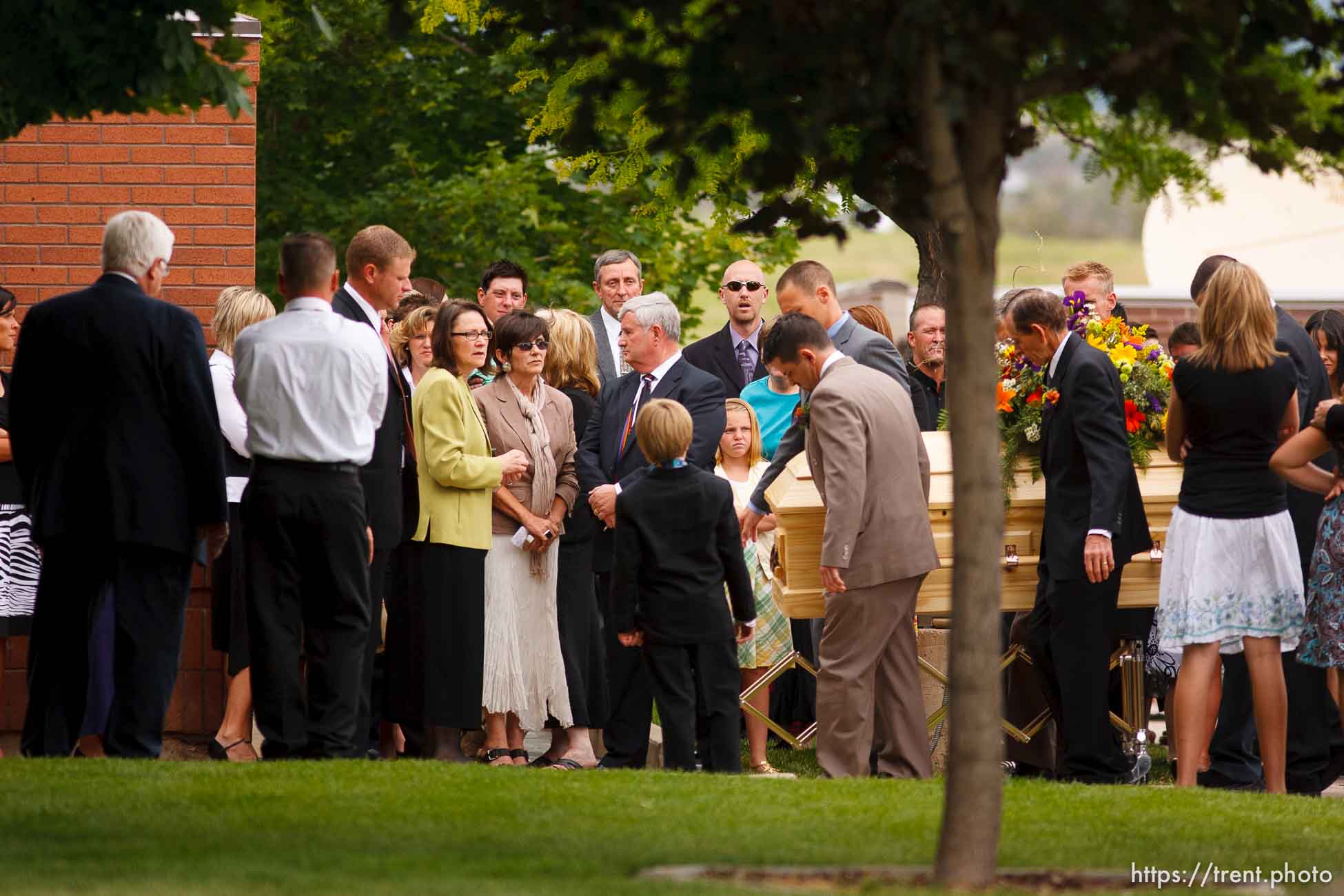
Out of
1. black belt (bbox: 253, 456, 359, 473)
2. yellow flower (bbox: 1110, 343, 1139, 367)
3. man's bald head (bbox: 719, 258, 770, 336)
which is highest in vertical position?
man's bald head (bbox: 719, 258, 770, 336)

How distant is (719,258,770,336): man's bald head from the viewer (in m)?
11.6

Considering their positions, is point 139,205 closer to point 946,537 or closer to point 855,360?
point 855,360

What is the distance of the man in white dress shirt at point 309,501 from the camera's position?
753 centimetres

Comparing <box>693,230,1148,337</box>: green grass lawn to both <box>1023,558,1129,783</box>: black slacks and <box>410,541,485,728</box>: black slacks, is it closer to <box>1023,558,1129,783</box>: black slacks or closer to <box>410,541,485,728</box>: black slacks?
<box>1023,558,1129,783</box>: black slacks

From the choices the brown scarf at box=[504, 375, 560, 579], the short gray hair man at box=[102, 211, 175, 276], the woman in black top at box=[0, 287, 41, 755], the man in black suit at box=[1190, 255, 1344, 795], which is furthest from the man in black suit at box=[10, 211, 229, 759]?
the man in black suit at box=[1190, 255, 1344, 795]

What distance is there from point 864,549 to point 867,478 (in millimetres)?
318

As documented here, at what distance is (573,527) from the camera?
32.0ft

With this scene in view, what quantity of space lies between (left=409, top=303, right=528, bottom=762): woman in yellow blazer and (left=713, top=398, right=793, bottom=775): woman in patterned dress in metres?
1.39

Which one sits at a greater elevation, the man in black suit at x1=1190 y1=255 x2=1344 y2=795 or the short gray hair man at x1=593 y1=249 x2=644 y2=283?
the short gray hair man at x1=593 y1=249 x2=644 y2=283

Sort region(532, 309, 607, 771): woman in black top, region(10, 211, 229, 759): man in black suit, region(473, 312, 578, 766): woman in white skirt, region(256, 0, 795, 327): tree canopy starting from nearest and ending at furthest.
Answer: region(10, 211, 229, 759): man in black suit → region(473, 312, 578, 766): woman in white skirt → region(532, 309, 607, 771): woman in black top → region(256, 0, 795, 327): tree canopy

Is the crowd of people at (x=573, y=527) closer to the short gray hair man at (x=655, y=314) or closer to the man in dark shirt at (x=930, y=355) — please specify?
the short gray hair man at (x=655, y=314)

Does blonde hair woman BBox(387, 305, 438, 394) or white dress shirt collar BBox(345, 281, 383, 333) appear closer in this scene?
white dress shirt collar BBox(345, 281, 383, 333)

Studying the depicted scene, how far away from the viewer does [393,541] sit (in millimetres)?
8680

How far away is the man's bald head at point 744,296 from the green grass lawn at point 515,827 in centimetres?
432
